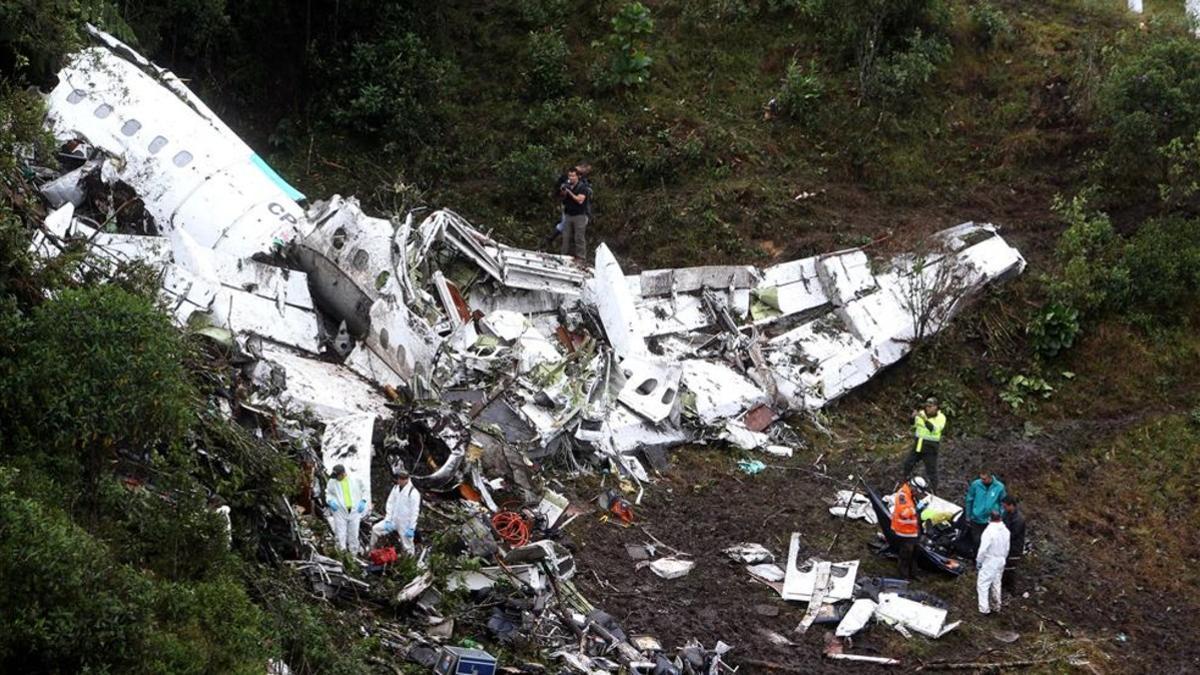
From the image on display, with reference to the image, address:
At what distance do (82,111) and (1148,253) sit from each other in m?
13.2

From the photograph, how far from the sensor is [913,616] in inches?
483

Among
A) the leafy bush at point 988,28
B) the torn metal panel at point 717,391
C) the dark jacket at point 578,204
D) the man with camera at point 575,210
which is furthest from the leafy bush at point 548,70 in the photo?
the torn metal panel at point 717,391

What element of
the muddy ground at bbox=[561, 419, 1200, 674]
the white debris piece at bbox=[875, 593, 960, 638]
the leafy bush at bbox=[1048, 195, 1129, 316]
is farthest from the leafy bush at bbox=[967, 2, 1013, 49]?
the white debris piece at bbox=[875, 593, 960, 638]

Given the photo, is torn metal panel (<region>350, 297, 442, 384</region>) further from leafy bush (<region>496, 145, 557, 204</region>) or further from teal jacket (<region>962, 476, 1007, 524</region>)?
teal jacket (<region>962, 476, 1007, 524</region>)

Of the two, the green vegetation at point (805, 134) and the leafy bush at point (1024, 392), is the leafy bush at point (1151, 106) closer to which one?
the green vegetation at point (805, 134)

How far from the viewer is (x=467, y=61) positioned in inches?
891

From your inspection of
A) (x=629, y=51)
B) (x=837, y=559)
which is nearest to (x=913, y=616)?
(x=837, y=559)

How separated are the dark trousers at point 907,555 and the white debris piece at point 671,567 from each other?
6.38ft

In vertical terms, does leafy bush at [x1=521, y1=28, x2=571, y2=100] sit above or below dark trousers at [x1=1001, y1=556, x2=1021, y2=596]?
above

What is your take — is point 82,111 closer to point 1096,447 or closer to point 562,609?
point 562,609

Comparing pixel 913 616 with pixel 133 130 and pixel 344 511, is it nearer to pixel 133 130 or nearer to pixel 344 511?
pixel 344 511

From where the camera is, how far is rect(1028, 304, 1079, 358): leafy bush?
1762 centimetres

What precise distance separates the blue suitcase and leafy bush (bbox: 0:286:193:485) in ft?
8.83

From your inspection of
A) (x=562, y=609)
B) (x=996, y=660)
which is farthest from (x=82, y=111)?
(x=996, y=660)
